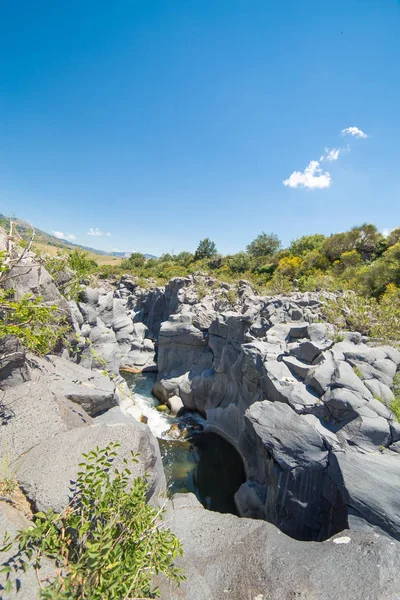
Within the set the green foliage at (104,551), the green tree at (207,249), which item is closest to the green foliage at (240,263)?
the green tree at (207,249)

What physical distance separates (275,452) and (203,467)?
660cm

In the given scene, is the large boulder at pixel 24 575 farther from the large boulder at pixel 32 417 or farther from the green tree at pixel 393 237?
Answer: the green tree at pixel 393 237

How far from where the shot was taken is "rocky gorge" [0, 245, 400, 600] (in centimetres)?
349

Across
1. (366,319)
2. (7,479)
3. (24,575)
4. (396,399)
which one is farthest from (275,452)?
(366,319)

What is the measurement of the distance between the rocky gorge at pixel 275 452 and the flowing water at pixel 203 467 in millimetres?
770

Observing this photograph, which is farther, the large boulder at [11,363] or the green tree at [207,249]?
the green tree at [207,249]

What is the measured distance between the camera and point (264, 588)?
11.4ft

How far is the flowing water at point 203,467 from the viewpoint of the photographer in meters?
10.8

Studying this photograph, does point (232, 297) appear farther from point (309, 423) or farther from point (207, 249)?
point (207, 249)

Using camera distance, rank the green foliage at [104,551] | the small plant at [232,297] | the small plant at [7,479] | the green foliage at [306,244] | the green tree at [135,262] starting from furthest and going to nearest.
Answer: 1. the green tree at [135,262]
2. the green foliage at [306,244]
3. the small plant at [232,297]
4. the small plant at [7,479]
5. the green foliage at [104,551]

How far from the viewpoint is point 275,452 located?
7.09 meters

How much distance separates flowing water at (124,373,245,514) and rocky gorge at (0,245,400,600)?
0.77 meters

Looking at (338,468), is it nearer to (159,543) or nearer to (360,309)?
(159,543)

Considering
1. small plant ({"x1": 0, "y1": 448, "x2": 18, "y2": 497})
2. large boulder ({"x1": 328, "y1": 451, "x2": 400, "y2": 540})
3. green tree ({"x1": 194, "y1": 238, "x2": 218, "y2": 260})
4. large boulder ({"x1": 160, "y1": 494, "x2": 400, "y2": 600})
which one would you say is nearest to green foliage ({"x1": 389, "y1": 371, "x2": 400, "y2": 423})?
large boulder ({"x1": 328, "y1": 451, "x2": 400, "y2": 540})
